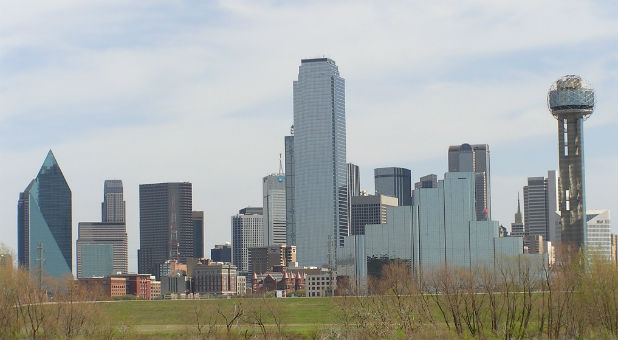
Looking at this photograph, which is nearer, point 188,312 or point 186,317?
point 186,317

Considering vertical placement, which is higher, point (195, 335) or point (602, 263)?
point (602, 263)

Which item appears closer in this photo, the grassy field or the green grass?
the grassy field

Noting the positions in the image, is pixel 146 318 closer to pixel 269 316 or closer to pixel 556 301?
pixel 269 316

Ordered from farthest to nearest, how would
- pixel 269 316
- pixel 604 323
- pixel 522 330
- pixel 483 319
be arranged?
pixel 269 316, pixel 483 319, pixel 522 330, pixel 604 323

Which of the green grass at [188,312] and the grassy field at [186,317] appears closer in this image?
the grassy field at [186,317]

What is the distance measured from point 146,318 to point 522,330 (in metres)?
86.1

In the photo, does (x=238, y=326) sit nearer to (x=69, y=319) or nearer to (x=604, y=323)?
(x=69, y=319)

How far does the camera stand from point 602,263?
116062 mm

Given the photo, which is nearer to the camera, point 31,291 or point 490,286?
point 490,286

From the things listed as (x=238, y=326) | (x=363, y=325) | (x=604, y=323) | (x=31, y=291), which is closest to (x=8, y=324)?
(x=31, y=291)

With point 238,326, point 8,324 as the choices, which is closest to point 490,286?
point 238,326

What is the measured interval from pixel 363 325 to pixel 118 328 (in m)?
33.2

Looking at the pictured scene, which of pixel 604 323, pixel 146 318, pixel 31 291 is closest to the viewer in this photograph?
pixel 604 323

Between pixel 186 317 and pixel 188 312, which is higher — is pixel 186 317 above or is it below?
below
